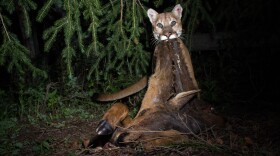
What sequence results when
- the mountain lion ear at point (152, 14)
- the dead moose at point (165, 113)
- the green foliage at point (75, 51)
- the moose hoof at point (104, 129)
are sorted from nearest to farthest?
1. the dead moose at point (165, 113)
2. the moose hoof at point (104, 129)
3. the green foliage at point (75, 51)
4. the mountain lion ear at point (152, 14)

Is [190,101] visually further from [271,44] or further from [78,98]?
[271,44]

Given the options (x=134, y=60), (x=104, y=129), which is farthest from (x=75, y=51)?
(x=104, y=129)

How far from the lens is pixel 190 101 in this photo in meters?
4.55

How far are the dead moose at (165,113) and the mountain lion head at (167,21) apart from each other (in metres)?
0.47

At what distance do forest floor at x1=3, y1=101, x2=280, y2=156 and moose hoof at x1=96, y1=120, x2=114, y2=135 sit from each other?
0.60ft

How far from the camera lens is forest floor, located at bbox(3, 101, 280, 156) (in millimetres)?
3785

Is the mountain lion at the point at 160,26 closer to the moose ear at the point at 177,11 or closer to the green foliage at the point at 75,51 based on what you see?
the moose ear at the point at 177,11

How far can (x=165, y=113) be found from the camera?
13.8 ft

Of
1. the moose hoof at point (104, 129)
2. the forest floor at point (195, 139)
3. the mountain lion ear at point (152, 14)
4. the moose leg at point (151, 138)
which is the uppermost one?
the mountain lion ear at point (152, 14)

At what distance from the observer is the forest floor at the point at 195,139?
3785 millimetres

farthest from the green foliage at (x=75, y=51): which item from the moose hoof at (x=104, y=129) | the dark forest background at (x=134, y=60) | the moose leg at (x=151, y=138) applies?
the moose leg at (x=151, y=138)

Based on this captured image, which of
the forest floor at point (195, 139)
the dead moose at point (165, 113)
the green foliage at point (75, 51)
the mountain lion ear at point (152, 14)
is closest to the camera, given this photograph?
the forest floor at point (195, 139)

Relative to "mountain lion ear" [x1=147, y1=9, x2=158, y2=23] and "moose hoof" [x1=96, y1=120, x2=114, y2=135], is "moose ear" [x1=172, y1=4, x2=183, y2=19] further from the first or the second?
"moose hoof" [x1=96, y1=120, x2=114, y2=135]

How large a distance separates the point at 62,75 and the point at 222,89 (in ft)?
9.95
